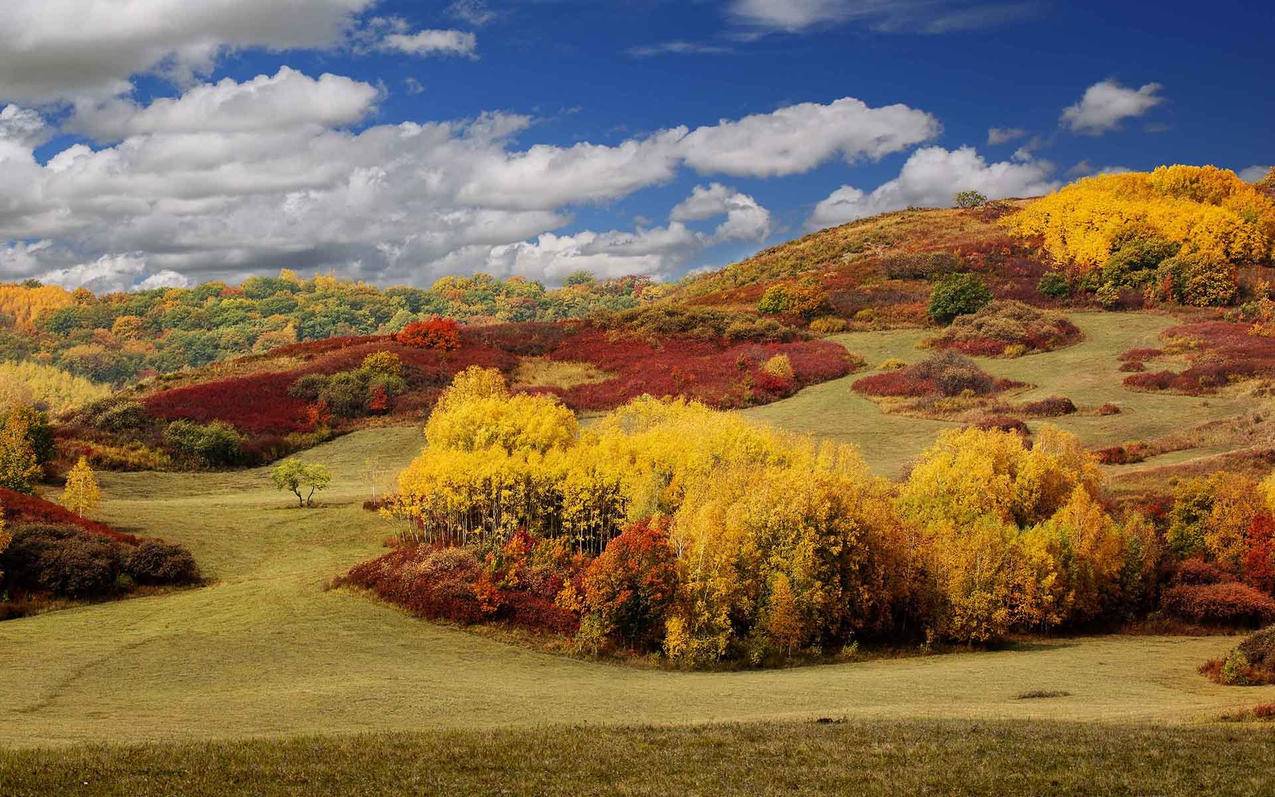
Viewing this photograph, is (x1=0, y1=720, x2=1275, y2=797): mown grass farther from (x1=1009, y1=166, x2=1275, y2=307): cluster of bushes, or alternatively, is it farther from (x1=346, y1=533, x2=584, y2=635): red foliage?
(x1=1009, y1=166, x2=1275, y2=307): cluster of bushes

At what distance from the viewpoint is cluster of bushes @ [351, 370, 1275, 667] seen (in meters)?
41.8

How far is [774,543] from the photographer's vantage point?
43.3 m

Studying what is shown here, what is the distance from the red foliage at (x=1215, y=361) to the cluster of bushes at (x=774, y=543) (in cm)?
2999

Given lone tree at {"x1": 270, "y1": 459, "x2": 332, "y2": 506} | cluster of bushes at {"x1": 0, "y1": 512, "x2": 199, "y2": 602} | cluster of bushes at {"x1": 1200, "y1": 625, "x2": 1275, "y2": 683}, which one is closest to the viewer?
cluster of bushes at {"x1": 1200, "y1": 625, "x2": 1275, "y2": 683}

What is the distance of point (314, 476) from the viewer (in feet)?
200

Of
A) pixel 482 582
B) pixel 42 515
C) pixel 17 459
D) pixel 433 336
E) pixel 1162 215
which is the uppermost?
pixel 1162 215

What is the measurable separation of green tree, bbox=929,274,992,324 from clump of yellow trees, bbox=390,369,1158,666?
57767 millimetres

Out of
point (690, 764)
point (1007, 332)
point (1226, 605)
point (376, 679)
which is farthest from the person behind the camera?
point (1007, 332)

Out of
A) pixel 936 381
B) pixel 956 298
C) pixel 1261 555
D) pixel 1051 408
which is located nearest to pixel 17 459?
pixel 1261 555

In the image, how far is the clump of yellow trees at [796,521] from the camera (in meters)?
42.1

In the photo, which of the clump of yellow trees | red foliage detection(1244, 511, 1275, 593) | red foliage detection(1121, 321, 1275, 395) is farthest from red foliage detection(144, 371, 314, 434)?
red foliage detection(1121, 321, 1275, 395)

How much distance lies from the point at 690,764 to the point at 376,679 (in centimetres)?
1580

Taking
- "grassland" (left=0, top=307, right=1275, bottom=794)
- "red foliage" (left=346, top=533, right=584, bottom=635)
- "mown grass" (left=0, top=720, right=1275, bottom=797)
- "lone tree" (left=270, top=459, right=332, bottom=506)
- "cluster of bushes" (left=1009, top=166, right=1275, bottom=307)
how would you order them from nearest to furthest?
"mown grass" (left=0, top=720, right=1275, bottom=797)
"grassland" (left=0, top=307, right=1275, bottom=794)
"red foliage" (left=346, top=533, right=584, bottom=635)
"lone tree" (left=270, top=459, right=332, bottom=506)
"cluster of bushes" (left=1009, top=166, right=1275, bottom=307)

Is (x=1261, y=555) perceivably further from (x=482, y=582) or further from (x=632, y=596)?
(x=482, y=582)
